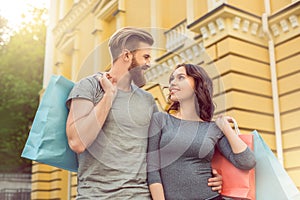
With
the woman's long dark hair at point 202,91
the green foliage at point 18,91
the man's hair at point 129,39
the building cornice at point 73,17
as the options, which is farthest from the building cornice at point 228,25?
the green foliage at point 18,91

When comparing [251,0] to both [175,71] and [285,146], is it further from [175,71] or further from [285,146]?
[175,71]

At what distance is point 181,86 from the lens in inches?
66.3

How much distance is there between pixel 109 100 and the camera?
1.48 m

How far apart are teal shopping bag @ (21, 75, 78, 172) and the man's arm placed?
8cm

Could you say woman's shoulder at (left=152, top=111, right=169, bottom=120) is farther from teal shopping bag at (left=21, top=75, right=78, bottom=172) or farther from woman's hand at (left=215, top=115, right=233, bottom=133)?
teal shopping bag at (left=21, top=75, right=78, bottom=172)

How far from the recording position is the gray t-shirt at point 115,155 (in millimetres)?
1481

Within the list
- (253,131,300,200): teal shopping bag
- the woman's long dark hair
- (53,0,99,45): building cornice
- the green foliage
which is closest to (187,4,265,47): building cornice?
the woman's long dark hair

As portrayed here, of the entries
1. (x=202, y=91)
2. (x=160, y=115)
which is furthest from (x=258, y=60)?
(x=160, y=115)

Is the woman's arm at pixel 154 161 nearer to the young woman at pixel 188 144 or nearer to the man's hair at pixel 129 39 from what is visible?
the young woman at pixel 188 144

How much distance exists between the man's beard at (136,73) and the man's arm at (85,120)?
0.12m

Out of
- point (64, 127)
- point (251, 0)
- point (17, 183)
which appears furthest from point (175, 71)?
point (17, 183)

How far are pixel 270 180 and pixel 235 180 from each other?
149 millimetres

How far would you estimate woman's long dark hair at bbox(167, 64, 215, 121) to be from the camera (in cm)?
170

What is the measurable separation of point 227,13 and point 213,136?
288 cm
